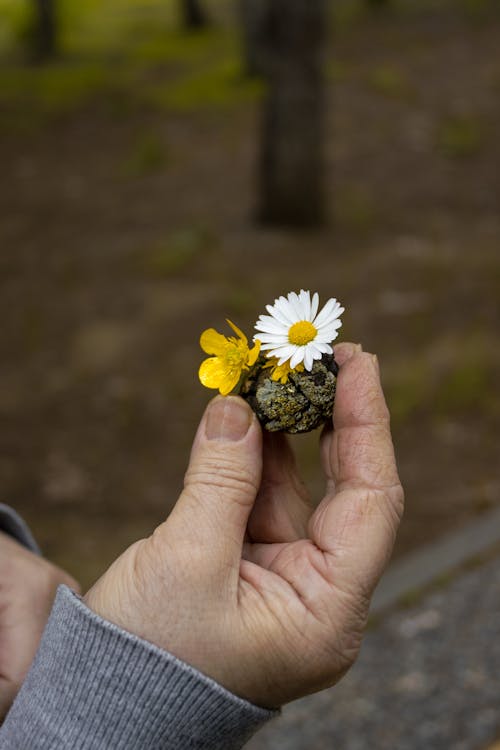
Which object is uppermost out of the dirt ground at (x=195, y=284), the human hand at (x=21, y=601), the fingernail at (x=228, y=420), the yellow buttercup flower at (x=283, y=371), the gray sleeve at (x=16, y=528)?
the yellow buttercup flower at (x=283, y=371)

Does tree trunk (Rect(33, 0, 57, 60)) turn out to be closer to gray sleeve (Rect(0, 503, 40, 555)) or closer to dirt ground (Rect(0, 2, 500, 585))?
dirt ground (Rect(0, 2, 500, 585))

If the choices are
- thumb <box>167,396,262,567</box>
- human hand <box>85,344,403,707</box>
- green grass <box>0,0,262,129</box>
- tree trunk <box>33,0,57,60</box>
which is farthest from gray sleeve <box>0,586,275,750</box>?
tree trunk <box>33,0,57,60</box>

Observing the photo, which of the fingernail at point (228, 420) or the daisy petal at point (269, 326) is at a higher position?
the daisy petal at point (269, 326)

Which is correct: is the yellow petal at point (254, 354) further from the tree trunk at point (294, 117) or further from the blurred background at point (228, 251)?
the tree trunk at point (294, 117)

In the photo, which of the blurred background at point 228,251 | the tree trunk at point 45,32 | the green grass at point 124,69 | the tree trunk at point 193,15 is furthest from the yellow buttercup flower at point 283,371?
the tree trunk at point 193,15

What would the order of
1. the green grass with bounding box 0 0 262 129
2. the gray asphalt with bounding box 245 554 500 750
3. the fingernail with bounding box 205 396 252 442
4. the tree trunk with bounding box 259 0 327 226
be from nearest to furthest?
the fingernail with bounding box 205 396 252 442, the gray asphalt with bounding box 245 554 500 750, the tree trunk with bounding box 259 0 327 226, the green grass with bounding box 0 0 262 129

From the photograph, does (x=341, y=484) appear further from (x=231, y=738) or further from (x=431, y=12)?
(x=431, y=12)
